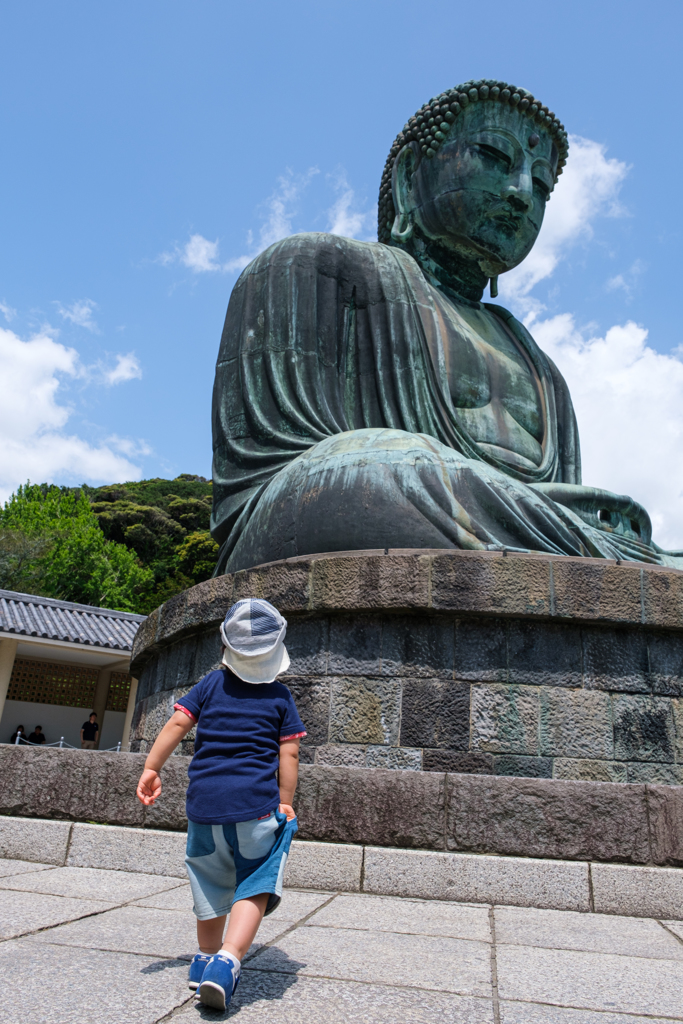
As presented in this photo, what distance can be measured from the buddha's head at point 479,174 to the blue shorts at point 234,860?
5965 mm

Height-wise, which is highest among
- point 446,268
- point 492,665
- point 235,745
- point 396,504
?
point 446,268

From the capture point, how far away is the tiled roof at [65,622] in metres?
14.8

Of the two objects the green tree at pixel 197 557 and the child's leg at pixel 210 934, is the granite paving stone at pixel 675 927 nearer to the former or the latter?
the child's leg at pixel 210 934

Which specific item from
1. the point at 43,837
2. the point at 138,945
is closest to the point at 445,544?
the point at 43,837

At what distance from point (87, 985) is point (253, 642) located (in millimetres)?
810

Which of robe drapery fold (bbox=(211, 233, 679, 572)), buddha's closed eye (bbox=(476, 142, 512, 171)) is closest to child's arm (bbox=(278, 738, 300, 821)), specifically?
robe drapery fold (bbox=(211, 233, 679, 572))

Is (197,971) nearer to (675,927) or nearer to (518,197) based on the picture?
(675,927)

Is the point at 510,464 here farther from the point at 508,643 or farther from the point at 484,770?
the point at 484,770

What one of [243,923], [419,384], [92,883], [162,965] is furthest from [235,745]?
[419,384]

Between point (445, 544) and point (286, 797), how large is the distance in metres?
2.35

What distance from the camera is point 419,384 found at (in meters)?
5.91

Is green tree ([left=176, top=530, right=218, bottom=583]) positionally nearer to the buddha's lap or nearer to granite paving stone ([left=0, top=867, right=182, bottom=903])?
the buddha's lap

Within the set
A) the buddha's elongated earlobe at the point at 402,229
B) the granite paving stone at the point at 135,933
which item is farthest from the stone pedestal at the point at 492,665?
the buddha's elongated earlobe at the point at 402,229

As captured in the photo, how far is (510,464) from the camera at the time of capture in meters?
6.05
